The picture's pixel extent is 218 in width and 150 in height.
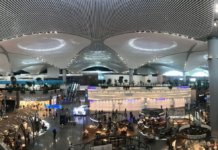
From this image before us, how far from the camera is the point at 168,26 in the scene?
28.3 metres

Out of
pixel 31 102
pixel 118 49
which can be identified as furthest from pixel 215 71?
pixel 31 102

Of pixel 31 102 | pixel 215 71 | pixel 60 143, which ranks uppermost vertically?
pixel 215 71

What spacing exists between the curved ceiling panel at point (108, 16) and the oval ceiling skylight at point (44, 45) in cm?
950

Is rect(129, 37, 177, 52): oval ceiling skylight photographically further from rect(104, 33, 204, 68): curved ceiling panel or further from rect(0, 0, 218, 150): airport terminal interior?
rect(0, 0, 218, 150): airport terminal interior

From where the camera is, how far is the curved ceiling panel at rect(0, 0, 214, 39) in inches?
939

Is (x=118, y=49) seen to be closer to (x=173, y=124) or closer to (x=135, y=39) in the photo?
(x=135, y=39)

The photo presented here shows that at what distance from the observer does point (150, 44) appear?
4472cm

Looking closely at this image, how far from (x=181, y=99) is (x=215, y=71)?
22.4 metres

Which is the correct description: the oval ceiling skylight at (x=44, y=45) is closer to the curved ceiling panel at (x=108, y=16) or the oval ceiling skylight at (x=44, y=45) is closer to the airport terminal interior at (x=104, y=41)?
the airport terminal interior at (x=104, y=41)

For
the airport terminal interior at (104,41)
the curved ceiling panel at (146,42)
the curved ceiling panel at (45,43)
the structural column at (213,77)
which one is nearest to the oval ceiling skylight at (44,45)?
the curved ceiling panel at (45,43)

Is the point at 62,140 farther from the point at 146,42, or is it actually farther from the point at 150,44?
the point at 150,44

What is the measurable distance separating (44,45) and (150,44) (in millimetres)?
17437

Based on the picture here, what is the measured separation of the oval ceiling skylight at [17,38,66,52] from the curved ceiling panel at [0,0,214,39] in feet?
31.2

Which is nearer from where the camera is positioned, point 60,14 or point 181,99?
point 60,14
